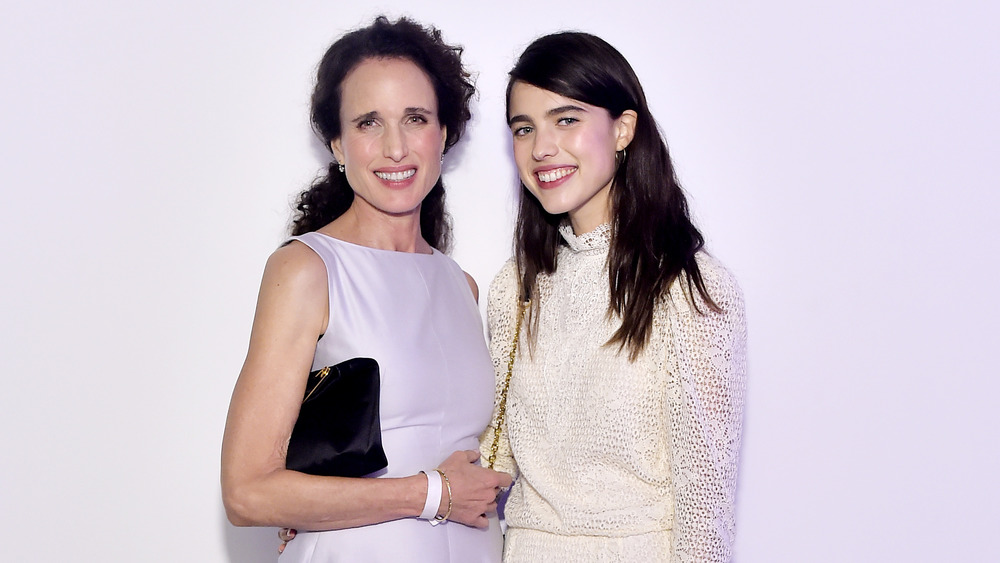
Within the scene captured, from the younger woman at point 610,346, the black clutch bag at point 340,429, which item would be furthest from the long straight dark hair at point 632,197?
the black clutch bag at point 340,429

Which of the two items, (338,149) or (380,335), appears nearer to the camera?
(380,335)

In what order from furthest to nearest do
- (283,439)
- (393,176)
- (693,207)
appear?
(693,207) → (393,176) → (283,439)

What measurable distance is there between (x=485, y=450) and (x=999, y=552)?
67.1 inches

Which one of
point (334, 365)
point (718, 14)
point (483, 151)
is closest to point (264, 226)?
point (483, 151)

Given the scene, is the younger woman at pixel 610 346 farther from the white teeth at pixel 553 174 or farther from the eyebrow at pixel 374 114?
the eyebrow at pixel 374 114

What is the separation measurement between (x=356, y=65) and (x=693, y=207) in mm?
1247

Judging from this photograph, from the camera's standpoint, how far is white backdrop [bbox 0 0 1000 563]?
2.90m

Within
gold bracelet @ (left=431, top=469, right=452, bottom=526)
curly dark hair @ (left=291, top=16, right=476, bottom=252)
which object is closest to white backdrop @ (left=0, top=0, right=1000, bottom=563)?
curly dark hair @ (left=291, top=16, right=476, bottom=252)

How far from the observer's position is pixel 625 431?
2.29 m

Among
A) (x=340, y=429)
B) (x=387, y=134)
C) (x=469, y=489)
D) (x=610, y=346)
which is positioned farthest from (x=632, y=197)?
(x=340, y=429)

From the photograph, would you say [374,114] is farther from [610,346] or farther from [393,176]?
[610,346]

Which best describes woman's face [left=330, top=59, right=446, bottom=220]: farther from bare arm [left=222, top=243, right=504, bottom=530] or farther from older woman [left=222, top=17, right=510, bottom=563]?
bare arm [left=222, top=243, right=504, bottom=530]

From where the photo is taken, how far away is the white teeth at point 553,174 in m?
2.47

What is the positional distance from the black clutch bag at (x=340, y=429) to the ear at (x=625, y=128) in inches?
38.6
